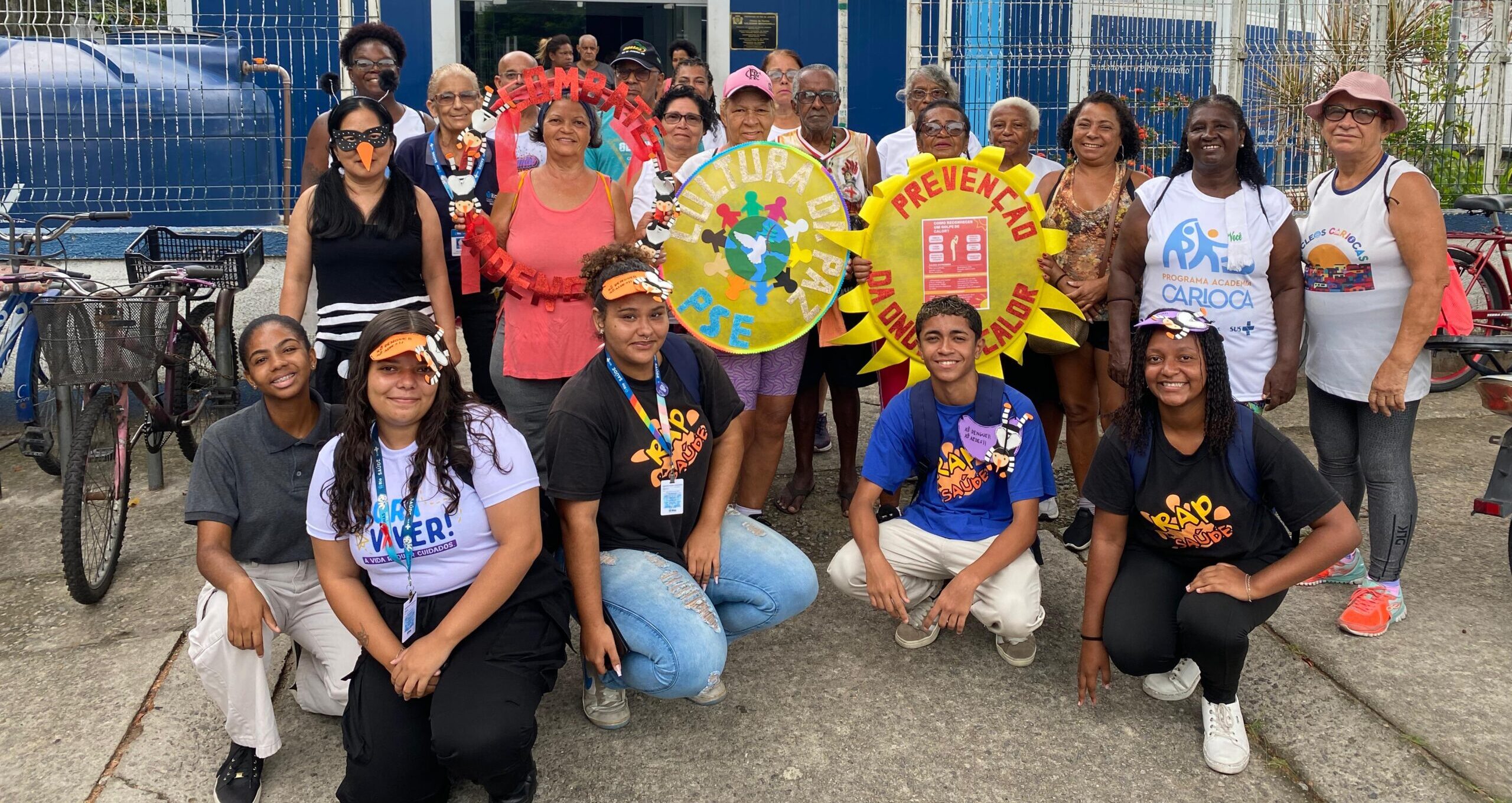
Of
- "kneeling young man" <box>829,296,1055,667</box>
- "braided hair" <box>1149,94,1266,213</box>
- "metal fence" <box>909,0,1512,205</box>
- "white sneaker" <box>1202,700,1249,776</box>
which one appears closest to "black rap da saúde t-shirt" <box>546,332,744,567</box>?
"kneeling young man" <box>829,296,1055,667</box>

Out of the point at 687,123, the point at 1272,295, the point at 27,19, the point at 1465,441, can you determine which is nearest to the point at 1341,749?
the point at 1272,295

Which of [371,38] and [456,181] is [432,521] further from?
[371,38]

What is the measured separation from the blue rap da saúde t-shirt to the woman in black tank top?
5.01ft

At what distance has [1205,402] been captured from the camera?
3258 mm

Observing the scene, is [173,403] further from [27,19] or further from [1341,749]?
[1341,749]

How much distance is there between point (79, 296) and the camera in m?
4.36

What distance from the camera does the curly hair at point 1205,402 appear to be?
3.23 meters

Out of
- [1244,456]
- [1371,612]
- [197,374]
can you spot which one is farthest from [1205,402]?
[197,374]

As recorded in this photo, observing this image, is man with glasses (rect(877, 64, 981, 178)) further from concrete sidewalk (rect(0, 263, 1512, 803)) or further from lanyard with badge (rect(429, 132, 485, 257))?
concrete sidewalk (rect(0, 263, 1512, 803))

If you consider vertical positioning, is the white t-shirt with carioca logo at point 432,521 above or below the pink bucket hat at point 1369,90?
below

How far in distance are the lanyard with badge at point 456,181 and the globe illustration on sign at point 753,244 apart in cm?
91

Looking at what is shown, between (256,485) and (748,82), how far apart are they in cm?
246

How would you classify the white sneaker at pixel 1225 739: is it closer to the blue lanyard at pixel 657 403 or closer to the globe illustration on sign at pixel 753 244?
the blue lanyard at pixel 657 403

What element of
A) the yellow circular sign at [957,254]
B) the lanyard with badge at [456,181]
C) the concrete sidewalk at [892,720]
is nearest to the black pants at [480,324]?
the lanyard with badge at [456,181]
